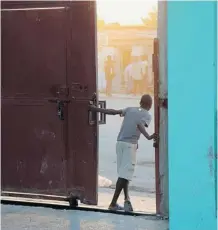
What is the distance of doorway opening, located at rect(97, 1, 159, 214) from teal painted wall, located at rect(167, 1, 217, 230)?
0.62 m

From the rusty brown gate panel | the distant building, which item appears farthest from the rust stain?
the distant building

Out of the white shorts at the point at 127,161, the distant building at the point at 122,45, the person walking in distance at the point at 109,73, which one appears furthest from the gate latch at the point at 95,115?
the person walking in distance at the point at 109,73

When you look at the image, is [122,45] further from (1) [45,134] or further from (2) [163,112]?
(2) [163,112]

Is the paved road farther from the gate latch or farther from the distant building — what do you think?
the distant building

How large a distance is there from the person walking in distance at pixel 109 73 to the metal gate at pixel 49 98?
8977mm

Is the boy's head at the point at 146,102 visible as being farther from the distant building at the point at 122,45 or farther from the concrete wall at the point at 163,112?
the distant building at the point at 122,45

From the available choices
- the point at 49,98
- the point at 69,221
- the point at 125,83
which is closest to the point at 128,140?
the point at 49,98

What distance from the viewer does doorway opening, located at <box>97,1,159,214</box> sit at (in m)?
6.74

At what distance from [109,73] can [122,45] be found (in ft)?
3.67

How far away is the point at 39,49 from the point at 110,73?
980 centimetres

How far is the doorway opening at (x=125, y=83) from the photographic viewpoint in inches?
265

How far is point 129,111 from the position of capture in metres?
5.20

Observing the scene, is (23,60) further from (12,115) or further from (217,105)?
(217,105)

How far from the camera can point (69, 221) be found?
4742 millimetres
